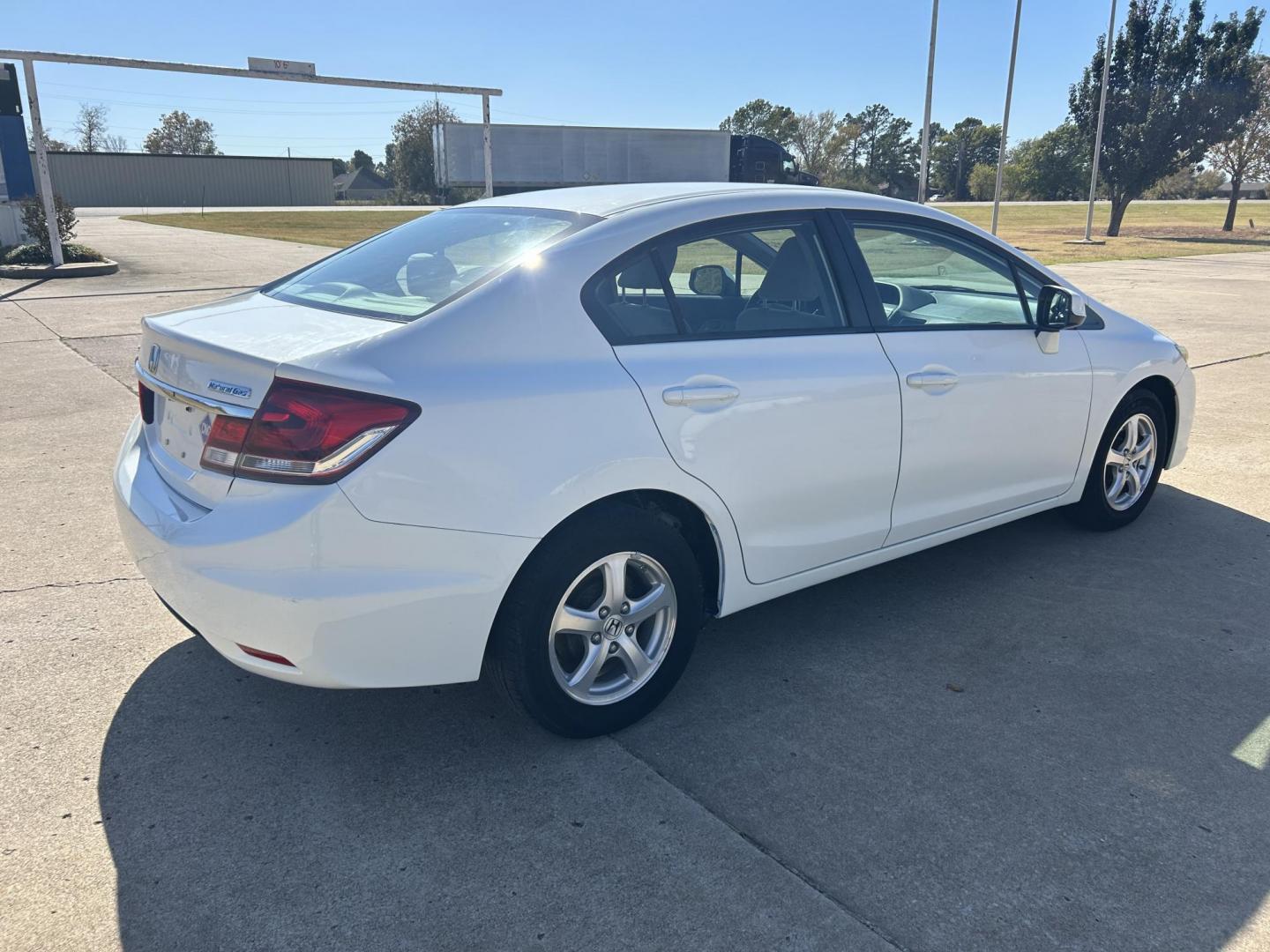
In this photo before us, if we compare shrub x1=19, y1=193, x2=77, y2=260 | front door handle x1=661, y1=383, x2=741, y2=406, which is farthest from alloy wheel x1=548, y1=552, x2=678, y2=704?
shrub x1=19, y1=193, x2=77, y2=260

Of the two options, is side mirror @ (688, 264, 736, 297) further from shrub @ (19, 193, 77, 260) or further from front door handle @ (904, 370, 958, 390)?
shrub @ (19, 193, 77, 260)

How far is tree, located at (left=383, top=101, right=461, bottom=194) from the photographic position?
3393 inches

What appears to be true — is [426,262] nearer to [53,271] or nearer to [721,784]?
[721,784]

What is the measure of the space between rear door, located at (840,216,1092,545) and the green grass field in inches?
780

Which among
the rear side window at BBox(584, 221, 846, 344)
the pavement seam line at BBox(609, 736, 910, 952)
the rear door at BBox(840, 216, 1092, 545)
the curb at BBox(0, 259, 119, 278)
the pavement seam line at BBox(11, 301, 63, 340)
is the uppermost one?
the rear side window at BBox(584, 221, 846, 344)

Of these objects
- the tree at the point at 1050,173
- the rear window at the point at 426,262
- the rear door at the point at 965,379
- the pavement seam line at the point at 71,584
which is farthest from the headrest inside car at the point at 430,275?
the tree at the point at 1050,173

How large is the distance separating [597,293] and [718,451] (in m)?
0.60

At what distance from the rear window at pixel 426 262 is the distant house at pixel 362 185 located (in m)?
97.9

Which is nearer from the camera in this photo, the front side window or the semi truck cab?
the front side window

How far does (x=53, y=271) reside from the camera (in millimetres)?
16719

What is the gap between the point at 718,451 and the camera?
10.1ft

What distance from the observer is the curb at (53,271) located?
1662 cm

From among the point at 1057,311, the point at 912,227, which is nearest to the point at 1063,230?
the point at 1057,311

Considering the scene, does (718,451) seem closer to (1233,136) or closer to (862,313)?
(862,313)
